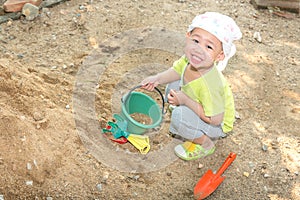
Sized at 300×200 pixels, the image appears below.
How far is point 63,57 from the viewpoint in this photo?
10.3 feet

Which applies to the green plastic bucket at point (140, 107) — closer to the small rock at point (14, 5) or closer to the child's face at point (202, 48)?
the child's face at point (202, 48)

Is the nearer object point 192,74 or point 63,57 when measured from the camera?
point 192,74

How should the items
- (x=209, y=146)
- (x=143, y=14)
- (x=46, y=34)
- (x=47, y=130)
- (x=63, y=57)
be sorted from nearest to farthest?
(x=47, y=130), (x=209, y=146), (x=63, y=57), (x=46, y=34), (x=143, y=14)

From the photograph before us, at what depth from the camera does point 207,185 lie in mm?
2355

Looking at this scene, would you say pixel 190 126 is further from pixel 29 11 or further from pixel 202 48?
pixel 29 11

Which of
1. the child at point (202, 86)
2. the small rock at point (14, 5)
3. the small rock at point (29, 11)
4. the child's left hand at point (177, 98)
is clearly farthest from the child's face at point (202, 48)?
the small rock at point (14, 5)

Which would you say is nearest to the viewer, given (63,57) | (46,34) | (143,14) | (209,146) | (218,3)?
(209,146)

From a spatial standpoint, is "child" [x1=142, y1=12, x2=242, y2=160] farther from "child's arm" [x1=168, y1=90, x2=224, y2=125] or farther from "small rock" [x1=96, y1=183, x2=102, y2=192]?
"small rock" [x1=96, y1=183, x2=102, y2=192]

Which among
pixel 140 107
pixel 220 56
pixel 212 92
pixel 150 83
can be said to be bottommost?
pixel 140 107

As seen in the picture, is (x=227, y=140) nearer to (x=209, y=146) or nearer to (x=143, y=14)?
(x=209, y=146)

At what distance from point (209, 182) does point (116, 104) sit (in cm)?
85

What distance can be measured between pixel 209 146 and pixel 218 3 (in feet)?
6.36

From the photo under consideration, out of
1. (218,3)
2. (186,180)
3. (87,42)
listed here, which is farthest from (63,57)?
(218,3)

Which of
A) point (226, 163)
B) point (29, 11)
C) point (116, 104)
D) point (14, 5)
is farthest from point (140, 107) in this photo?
point (14, 5)
